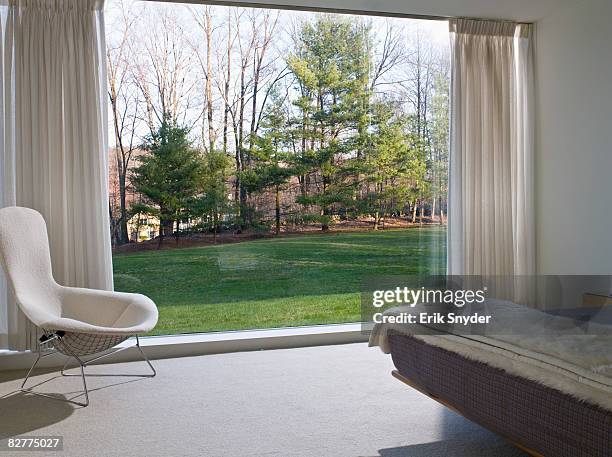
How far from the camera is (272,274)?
599 cm

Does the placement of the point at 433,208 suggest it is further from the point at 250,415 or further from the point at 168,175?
the point at 250,415

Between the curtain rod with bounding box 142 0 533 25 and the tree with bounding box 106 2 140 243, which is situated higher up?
the curtain rod with bounding box 142 0 533 25

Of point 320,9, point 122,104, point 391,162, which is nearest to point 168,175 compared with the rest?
point 122,104

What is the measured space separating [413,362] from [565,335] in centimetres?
73

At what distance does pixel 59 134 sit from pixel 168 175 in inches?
45.3

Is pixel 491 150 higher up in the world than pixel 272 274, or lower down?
higher up

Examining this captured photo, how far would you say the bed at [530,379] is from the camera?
2.11m

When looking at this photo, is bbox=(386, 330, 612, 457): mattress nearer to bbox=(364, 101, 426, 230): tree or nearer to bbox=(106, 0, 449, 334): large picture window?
bbox=(106, 0, 449, 334): large picture window

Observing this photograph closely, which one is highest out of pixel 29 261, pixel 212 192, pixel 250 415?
pixel 212 192

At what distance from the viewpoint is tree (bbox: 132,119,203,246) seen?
17.9ft

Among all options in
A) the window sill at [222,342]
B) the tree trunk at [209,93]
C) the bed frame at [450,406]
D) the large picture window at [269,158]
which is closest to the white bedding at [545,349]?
the bed frame at [450,406]

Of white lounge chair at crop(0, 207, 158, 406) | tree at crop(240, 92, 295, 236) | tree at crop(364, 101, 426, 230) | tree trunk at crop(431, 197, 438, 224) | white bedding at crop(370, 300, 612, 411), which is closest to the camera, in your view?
white bedding at crop(370, 300, 612, 411)

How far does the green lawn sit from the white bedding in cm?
255

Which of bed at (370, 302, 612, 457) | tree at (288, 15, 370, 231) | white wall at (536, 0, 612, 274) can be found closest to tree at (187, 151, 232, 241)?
tree at (288, 15, 370, 231)
